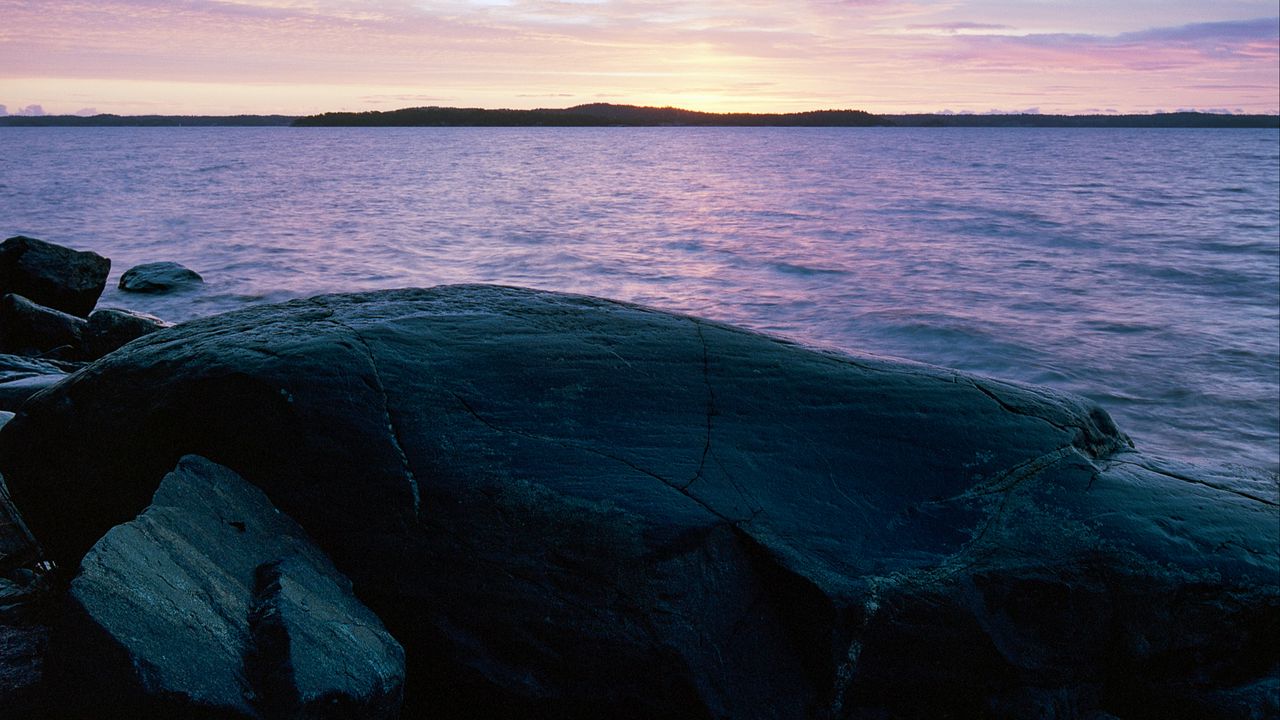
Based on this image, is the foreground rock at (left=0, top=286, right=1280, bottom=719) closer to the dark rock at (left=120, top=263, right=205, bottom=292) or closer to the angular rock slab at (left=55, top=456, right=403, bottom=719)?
the angular rock slab at (left=55, top=456, right=403, bottom=719)

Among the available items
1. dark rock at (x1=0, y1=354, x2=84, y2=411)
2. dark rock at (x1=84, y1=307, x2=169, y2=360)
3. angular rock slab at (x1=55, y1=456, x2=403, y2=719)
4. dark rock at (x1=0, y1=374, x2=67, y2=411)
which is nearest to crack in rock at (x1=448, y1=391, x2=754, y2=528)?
angular rock slab at (x1=55, y1=456, x2=403, y2=719)

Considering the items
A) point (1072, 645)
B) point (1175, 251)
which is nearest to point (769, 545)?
point (1072, 645)

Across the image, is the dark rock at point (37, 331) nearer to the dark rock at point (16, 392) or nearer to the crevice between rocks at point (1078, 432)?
the dark rock at point (16, 392)

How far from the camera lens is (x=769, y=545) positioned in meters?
3.16

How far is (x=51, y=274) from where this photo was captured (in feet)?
36.0

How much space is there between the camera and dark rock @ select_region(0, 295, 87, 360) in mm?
8727

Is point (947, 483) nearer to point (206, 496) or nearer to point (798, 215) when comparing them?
point (206, 496)

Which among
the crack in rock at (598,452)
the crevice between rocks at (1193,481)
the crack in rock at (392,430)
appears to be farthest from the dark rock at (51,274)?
the crevice between rocks at (1193,481)

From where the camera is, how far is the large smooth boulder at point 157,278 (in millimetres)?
14961

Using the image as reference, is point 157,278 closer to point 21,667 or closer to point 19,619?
point 19,619

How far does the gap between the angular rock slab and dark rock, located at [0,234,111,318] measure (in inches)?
384

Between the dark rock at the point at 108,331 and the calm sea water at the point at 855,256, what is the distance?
4.96 metres

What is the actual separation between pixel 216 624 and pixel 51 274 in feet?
34.9

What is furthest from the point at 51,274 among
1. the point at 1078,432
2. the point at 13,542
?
the point at 1078,432
